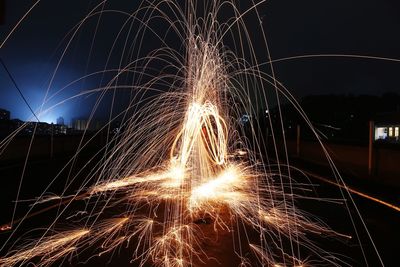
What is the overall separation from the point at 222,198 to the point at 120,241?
4.32 meters

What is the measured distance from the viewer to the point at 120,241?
6805 mm

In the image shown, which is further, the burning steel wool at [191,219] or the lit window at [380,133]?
Result: the lit window at [380,133]

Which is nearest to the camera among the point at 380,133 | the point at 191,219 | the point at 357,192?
the point at 191,219

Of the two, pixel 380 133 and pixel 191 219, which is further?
pixel 380 133

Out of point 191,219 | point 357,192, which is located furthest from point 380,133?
point 191,219

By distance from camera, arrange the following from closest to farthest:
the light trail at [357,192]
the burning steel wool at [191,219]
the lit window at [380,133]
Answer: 1. the burning steel wool at [191,219]
2. the light trail at [357,192]
3. the lit window at [380,133]

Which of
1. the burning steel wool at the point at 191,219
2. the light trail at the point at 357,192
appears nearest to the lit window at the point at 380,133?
the light trail at the point at 357,192

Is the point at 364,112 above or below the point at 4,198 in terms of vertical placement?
above

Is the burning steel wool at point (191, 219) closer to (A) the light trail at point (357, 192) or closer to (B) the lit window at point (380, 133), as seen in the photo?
(A) the light trail at point (357, 192)

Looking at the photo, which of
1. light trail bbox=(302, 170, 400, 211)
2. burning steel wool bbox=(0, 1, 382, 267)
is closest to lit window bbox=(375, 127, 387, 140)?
light trail bbox=(302, 170, 400, 211)

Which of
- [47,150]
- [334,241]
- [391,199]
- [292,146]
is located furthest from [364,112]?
[334,241]

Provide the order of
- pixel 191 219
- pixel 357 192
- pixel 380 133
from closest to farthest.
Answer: pixel 191 219 < pixel 357 192 < pixel 380 133

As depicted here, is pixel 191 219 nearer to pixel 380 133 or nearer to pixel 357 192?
pixel 357 192

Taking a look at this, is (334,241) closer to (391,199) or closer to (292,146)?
(391,199)
